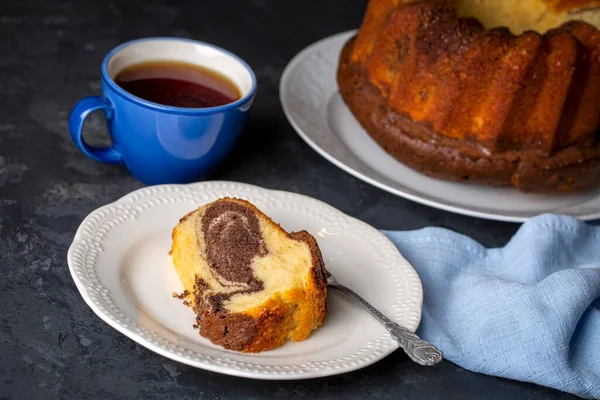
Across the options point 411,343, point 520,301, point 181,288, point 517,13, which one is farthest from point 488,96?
point 181,288

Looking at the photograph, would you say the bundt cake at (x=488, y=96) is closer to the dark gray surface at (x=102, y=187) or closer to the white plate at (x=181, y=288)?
the dark gray surface at (x=102, y=187)

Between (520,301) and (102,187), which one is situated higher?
(520,301)

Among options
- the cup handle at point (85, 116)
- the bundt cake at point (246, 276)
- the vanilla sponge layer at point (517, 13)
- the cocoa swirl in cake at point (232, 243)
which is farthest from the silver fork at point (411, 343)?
the vanilla sponge layer at point (517, 13)

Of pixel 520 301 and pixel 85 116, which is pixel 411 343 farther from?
pixel 85 116

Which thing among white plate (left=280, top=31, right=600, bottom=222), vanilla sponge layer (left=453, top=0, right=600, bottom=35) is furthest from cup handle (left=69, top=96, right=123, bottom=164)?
vanilla sponge layer (left=453, top=0, right=600, bottom=35)

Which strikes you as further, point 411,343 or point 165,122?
point 165,122

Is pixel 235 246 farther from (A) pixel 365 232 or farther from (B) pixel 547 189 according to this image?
(B) pixel 547 189

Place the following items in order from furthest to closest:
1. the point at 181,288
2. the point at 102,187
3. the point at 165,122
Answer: the point at 102,187 < the point at 165,122 < the point at 181,288

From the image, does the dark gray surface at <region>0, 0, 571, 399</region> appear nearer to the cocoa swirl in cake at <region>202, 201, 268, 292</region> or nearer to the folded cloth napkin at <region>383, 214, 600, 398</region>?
the folded cloth napkin at <region>383, 214, 600, 398</region>
